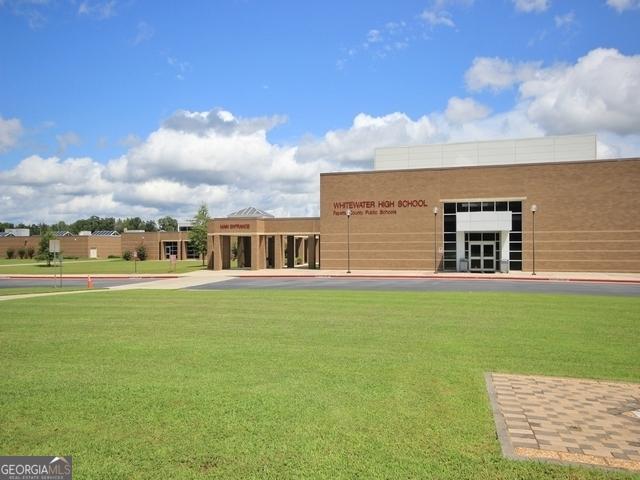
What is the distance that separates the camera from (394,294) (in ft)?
75.6

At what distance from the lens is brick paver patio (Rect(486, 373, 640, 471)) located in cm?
530

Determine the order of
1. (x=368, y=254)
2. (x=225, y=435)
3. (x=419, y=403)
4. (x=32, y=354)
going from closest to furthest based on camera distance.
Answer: (x=225, y=435) → (x=419, y=403) → (x=32, y=354) → (x=368, y=254)

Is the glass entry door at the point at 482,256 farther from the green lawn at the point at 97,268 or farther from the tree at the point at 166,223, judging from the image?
the tree at the point at 166,223

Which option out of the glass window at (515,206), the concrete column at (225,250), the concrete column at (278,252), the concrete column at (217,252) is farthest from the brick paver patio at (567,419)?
the concrete column at (225,250)

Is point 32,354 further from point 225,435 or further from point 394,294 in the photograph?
point 394,294

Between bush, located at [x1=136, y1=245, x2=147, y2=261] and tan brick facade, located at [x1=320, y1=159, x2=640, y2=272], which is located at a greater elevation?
tan brick facade, located at [x1=320, y1=159, x2=640, y2=272]

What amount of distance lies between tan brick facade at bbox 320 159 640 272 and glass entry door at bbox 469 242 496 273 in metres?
2.50

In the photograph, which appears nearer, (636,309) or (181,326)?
(181,326)

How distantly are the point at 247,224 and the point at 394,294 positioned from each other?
31501 millimetres

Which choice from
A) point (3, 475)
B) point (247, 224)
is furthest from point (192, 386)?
point (247, 224)

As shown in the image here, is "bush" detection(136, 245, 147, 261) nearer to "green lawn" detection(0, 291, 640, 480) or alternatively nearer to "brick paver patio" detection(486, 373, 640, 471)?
"green lawn" detection(0, 291, 640, 480)

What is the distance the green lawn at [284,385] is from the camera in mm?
5145

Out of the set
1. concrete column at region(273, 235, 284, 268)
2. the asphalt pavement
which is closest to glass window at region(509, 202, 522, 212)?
the asphalt pavement

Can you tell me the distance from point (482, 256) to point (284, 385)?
39175 mm
